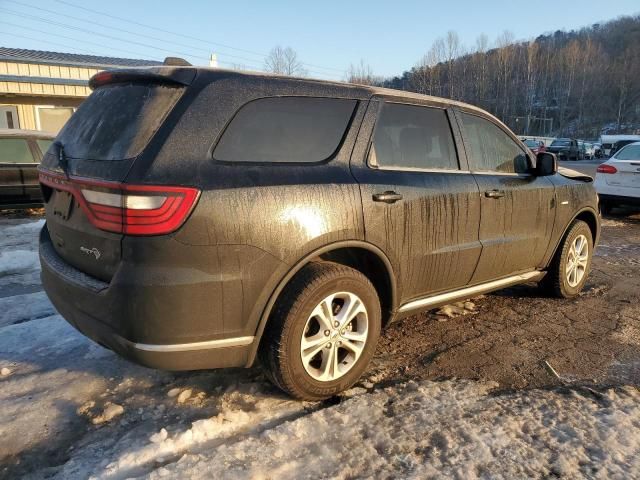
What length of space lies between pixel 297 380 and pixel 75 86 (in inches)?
624

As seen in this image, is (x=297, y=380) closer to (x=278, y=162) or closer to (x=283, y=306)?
(x=283, y=306)

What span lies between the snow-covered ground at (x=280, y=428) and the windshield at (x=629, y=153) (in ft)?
28.8

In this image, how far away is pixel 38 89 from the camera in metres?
14.8

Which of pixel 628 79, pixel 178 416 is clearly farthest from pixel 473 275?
pixel 628 79

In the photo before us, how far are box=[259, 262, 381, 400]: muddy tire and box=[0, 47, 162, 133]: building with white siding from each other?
13992mm

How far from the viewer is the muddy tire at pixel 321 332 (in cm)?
256

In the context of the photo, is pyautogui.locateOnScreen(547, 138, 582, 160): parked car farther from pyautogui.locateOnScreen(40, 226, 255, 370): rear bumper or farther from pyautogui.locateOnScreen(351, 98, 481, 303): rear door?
pyautogui.locateOnScreen(40, 226, 255, 370): rear bumper

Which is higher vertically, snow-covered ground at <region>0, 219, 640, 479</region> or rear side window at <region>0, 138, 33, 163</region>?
rear side window at <region>0, 138, 33, 163</region>

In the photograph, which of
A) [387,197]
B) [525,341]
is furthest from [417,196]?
[525,341]

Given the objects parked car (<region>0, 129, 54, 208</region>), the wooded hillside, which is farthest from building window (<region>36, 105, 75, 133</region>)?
the wooded hillside

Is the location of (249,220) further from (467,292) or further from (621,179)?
(621,179)

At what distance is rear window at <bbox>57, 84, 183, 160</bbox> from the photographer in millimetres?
2346

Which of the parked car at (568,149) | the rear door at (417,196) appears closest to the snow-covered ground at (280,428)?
the rear door at (417,196)

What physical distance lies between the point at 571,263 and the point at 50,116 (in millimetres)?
16246
